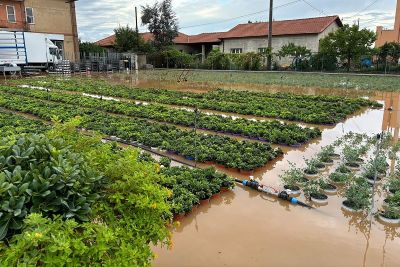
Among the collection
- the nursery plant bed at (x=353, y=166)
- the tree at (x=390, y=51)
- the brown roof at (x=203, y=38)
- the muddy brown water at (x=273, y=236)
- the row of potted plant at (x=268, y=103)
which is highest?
the brown roof at (x=203, y=38)

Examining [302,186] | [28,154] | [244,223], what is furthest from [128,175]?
[302,186]

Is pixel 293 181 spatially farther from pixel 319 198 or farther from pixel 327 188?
pixel 319 198

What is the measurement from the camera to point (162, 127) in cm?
916

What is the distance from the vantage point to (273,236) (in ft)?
13.9

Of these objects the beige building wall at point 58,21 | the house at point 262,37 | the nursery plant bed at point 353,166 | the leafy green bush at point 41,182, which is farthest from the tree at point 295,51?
the leafy green bush at point 41,182

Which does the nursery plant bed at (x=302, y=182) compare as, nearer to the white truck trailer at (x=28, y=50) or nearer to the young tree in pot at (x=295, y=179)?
the young tree in pot at (x=295, y=179)

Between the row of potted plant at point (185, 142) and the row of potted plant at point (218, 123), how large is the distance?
598mm

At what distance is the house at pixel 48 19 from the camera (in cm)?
2969

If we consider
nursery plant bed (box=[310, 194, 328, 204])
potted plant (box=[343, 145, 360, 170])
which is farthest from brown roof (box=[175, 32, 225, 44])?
nursery plant bed (box=[310, 194, 328, 204])

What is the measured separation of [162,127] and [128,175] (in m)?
6.81

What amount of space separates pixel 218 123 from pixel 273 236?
5.57m

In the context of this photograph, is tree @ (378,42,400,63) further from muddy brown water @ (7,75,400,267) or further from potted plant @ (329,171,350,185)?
muddy brown water @ (7,75,400,267)

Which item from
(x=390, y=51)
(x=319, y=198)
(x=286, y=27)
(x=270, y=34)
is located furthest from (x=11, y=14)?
(x=319, y=198)

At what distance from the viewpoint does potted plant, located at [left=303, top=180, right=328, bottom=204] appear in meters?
5.13
